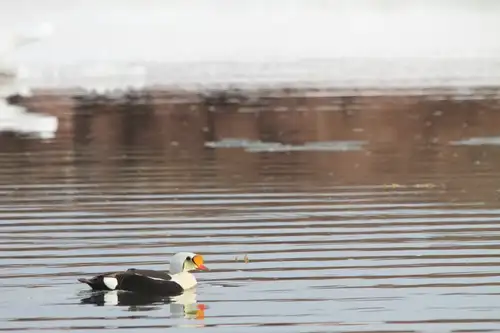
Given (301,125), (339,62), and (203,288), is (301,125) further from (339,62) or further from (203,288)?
(339,62)

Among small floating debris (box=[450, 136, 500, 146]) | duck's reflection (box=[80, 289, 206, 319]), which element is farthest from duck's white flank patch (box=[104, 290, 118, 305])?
small floating debris (box=[450, 136, 500, 146])

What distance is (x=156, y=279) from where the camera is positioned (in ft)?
40.8

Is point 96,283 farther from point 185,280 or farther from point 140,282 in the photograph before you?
point 185,280

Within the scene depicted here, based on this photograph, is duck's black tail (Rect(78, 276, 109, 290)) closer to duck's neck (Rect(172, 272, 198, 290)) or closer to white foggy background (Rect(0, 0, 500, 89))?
duck's neck (Rect(172, 272, 198, 290))

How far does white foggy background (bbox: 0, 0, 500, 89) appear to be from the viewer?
58156 mm

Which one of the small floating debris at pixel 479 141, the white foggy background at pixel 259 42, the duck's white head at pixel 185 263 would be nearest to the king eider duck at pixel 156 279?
the duck's white head at pixel 185 263

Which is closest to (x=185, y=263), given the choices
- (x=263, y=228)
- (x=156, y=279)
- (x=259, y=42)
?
(x=156, y=279)

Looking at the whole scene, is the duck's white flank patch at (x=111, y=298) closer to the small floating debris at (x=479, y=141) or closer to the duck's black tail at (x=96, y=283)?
the duck's black tail at (x=96, y=283)

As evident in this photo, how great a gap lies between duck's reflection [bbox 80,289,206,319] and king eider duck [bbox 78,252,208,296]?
0.16 feet

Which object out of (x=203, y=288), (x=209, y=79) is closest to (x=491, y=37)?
(x=209, y=79)

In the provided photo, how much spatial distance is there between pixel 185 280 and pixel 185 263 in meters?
0.19

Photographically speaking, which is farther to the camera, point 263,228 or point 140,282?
point 263,228

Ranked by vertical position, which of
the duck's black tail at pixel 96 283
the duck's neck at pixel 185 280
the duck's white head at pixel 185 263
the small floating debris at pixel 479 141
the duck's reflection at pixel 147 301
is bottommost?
the duck's reflection at pixel 147 301

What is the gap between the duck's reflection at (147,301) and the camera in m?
11.9
